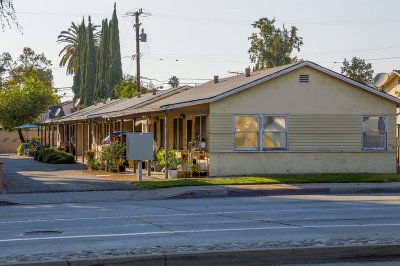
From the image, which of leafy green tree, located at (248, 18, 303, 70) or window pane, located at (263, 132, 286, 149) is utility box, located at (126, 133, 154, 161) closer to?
window pane, located at (263, 132, 286, 149)

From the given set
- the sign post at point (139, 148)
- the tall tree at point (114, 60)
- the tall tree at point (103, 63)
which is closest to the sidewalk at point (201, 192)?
the sign post at point (139, 148)

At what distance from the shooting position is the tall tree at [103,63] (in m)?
82.2

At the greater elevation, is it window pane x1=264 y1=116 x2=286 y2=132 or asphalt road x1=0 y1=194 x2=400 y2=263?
window pane x1=264 y1=116 x2=286 y2=132

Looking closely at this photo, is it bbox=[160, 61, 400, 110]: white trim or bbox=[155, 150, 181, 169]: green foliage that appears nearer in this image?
bbox=[160, 61, 400, 110]: white trim

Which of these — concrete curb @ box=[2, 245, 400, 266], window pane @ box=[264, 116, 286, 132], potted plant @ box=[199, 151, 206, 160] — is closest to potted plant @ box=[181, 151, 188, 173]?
potted plant @ box=[199, 151, 206, 160]

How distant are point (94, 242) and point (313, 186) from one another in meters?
15.8

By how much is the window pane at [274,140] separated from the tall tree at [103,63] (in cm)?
5158

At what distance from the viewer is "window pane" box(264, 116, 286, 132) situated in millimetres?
32250

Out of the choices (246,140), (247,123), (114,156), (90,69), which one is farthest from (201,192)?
(90,69)

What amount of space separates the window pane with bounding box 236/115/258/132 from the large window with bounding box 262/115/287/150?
0.39m

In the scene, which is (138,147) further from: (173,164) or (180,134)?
(180,134)

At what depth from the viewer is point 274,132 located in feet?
106

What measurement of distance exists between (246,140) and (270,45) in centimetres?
4603

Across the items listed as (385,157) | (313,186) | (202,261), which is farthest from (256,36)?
(202,261)
